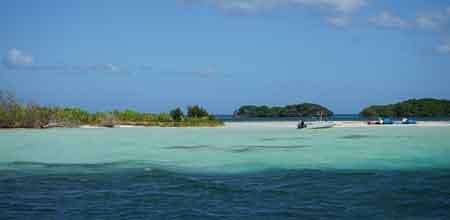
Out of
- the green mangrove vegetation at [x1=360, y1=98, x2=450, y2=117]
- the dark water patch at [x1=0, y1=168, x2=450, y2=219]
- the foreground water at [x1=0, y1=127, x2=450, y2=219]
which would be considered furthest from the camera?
the green mangrove vegetation at [x1=360, y1=98, x2=450, y2=117]

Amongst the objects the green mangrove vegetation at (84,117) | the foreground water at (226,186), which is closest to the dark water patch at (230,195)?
the foreground water at (226,186)

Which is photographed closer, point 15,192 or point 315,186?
point 15,192

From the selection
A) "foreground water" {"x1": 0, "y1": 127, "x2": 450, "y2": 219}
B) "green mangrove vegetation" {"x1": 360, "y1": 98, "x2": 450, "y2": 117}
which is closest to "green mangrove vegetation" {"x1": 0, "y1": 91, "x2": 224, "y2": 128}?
"foreground water" {"x1": 0, "y1": 127, "x2": 450, "y2": 219}

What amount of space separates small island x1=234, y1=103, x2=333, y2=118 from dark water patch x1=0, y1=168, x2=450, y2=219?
10160 cm

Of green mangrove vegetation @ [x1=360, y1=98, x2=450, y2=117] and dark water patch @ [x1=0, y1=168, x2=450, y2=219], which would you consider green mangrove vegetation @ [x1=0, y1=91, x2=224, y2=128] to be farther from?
green mangrove vegetation @ [x1=360, y1=98, x2=450, y2=117]

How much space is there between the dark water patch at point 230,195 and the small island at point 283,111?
4000 inches

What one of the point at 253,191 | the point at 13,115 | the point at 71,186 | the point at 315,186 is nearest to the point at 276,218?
the point at 253,191

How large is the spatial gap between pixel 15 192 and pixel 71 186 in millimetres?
1183

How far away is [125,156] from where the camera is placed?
57.3 feet

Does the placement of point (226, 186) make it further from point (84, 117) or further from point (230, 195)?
point (84, 117)

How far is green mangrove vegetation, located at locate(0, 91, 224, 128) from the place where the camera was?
40094 mm

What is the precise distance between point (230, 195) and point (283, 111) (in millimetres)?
111444

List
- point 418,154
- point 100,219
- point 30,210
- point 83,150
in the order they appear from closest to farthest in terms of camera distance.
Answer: point 100,219
point 30,210
point 418,154
point 83,150

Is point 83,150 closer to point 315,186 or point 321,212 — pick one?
point 315,186
